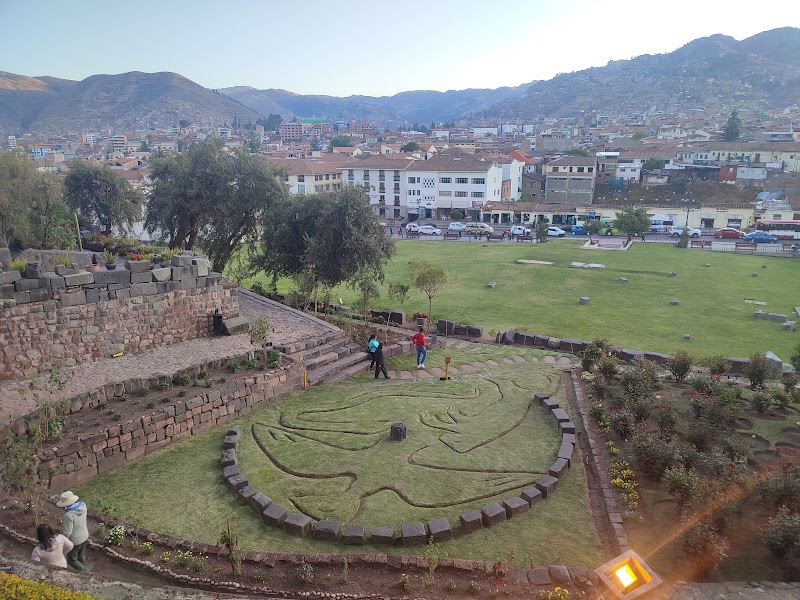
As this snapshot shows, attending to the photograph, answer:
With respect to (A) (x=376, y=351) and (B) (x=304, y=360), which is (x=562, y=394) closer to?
(A) (x=376, y=351)

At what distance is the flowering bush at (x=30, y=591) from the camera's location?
624cm

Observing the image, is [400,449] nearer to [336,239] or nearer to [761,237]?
[336,239]

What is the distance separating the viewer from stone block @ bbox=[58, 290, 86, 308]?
1575 cm

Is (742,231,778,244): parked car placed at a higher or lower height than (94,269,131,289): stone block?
lower

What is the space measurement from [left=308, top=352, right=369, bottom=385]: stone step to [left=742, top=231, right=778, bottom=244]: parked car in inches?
2034

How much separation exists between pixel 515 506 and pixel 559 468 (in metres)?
1.85

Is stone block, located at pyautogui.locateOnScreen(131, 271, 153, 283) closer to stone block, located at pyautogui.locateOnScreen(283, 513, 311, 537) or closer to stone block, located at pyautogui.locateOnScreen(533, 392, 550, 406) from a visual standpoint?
stone block, located at pyautogui.locateOnScreen(283, 513, 311, 537)

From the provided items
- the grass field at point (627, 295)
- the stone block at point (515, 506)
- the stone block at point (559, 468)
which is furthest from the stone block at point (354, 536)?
the grass field at point (627, 295)

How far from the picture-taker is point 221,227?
94.6 ft

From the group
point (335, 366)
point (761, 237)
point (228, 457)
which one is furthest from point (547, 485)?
point (761, 237)

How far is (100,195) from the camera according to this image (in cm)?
3866

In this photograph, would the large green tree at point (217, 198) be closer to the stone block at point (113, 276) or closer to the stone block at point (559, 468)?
A: the stone block at point (113, 276)

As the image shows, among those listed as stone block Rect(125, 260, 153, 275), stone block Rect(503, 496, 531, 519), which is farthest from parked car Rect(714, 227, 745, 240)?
stone block Rect(125, 260, 153, 275)

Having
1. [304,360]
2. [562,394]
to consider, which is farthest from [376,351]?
[562,394]
